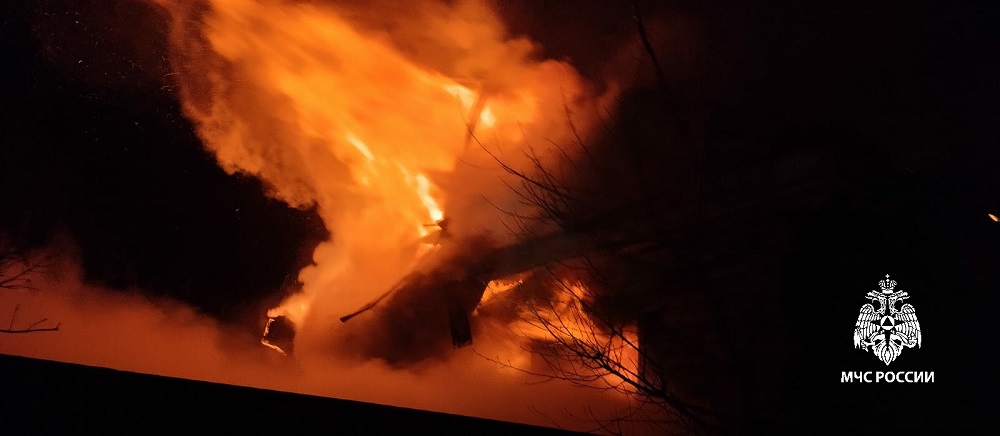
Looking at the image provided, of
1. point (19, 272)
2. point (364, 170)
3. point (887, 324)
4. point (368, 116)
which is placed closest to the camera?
point (887, 324)

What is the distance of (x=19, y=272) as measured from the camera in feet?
33.3

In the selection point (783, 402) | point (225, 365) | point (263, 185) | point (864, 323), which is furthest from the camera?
point (263, 185)

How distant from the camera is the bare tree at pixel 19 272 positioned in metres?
9.81

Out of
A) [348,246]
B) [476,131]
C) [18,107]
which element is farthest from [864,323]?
[18,107]

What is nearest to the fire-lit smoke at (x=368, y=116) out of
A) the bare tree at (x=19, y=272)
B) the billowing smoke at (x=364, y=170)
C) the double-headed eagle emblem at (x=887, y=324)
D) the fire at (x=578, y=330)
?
the billowing smoke at (x=364, y=170)

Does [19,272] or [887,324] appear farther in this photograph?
[19,272]

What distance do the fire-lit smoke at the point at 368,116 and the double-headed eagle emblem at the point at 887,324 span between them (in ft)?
13.8

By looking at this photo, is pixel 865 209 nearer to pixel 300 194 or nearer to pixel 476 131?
pixel 476 131

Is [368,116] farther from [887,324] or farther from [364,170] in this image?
[887,324]

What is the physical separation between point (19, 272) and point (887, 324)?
1242 cm

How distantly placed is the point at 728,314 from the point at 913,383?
6.62 feet

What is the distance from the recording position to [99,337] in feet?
33.0

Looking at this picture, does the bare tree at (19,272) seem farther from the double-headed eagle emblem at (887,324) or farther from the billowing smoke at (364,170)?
the double-headed eagle emblem at (887,324)

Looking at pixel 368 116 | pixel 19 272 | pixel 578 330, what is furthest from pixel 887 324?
pixel 19 272
